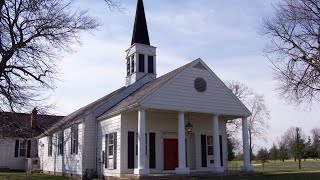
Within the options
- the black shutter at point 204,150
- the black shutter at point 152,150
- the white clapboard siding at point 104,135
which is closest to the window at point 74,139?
the white clapboard siding at point 104,135

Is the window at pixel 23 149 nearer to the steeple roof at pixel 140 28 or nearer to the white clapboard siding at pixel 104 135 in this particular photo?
the white clapboard siding at pixel 104 135

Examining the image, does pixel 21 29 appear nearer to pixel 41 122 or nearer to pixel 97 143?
pixel 97 143

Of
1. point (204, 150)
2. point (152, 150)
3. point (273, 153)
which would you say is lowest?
point (273, 153)

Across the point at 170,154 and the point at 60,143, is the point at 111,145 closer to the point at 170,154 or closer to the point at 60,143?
the point at 170,154

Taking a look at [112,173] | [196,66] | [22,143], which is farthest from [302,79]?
[22,143]

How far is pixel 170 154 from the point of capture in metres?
24.1

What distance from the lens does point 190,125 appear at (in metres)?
24.1

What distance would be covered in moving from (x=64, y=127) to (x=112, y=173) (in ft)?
29.0

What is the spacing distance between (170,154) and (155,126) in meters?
2.03

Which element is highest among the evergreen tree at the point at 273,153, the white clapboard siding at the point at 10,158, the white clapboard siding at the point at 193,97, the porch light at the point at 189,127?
the white clapboard siding at the point at 193,97

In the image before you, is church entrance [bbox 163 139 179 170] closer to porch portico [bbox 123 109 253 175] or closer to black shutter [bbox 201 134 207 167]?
porch portico [bbox 123 109 253 175]

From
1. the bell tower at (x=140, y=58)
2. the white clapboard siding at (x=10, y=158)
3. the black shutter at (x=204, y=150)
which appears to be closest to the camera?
the black shutter at (x=204, y=150)

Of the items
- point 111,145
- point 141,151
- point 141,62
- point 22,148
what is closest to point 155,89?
point 141,151

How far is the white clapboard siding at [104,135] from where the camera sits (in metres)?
22.2
